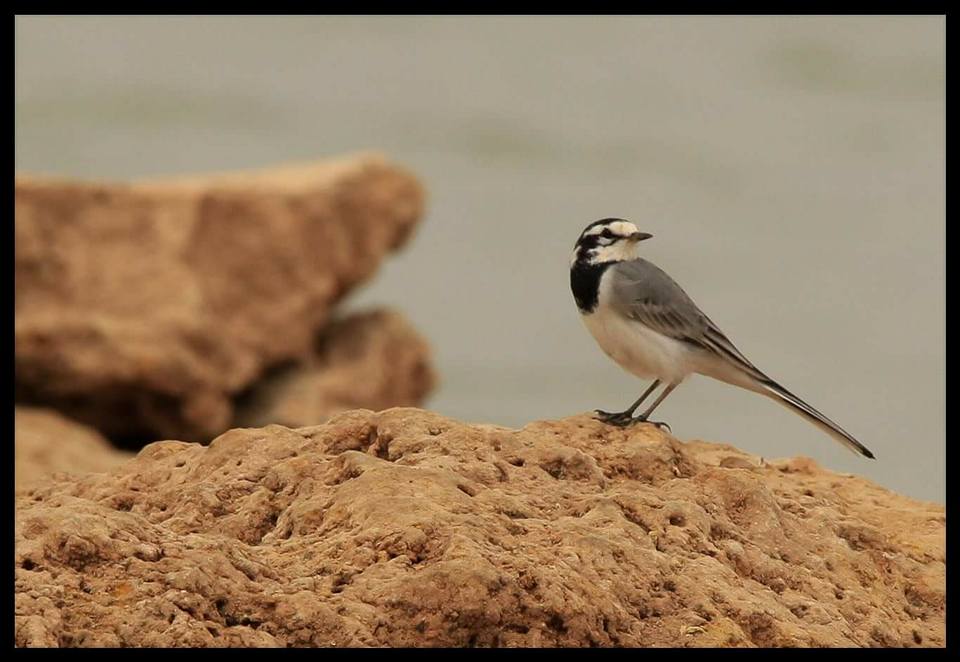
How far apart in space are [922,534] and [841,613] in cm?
105

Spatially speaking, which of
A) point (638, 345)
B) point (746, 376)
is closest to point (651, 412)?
point (638, 345)

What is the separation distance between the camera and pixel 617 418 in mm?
6676

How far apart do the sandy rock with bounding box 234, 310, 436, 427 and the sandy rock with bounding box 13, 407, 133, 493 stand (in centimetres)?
159

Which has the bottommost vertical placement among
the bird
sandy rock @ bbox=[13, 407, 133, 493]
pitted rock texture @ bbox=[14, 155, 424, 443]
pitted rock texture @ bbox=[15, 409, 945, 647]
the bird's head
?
sandy rock @ bbox=[13, 407, 133, 493]

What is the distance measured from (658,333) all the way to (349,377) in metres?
7.31

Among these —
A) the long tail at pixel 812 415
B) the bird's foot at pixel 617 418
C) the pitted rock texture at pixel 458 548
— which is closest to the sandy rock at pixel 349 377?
the long tail at pixel 812 415

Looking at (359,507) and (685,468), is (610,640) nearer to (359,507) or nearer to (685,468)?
(359,507)

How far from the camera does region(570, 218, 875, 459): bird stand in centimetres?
766

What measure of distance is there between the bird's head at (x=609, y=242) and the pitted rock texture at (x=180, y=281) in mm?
5796

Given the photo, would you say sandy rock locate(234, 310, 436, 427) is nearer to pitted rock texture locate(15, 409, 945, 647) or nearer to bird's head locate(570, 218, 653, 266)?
bird's head locate(570, 218, 653, 266)

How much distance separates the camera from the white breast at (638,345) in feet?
25.1

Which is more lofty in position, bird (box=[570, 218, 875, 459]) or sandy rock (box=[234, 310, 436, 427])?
bird (box=[570, 218, 875, 459])

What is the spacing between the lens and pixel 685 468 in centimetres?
623

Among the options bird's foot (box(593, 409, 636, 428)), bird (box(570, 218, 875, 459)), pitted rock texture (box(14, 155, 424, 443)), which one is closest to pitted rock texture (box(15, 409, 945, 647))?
bird's foot (box(593, 409, 636, 428))
